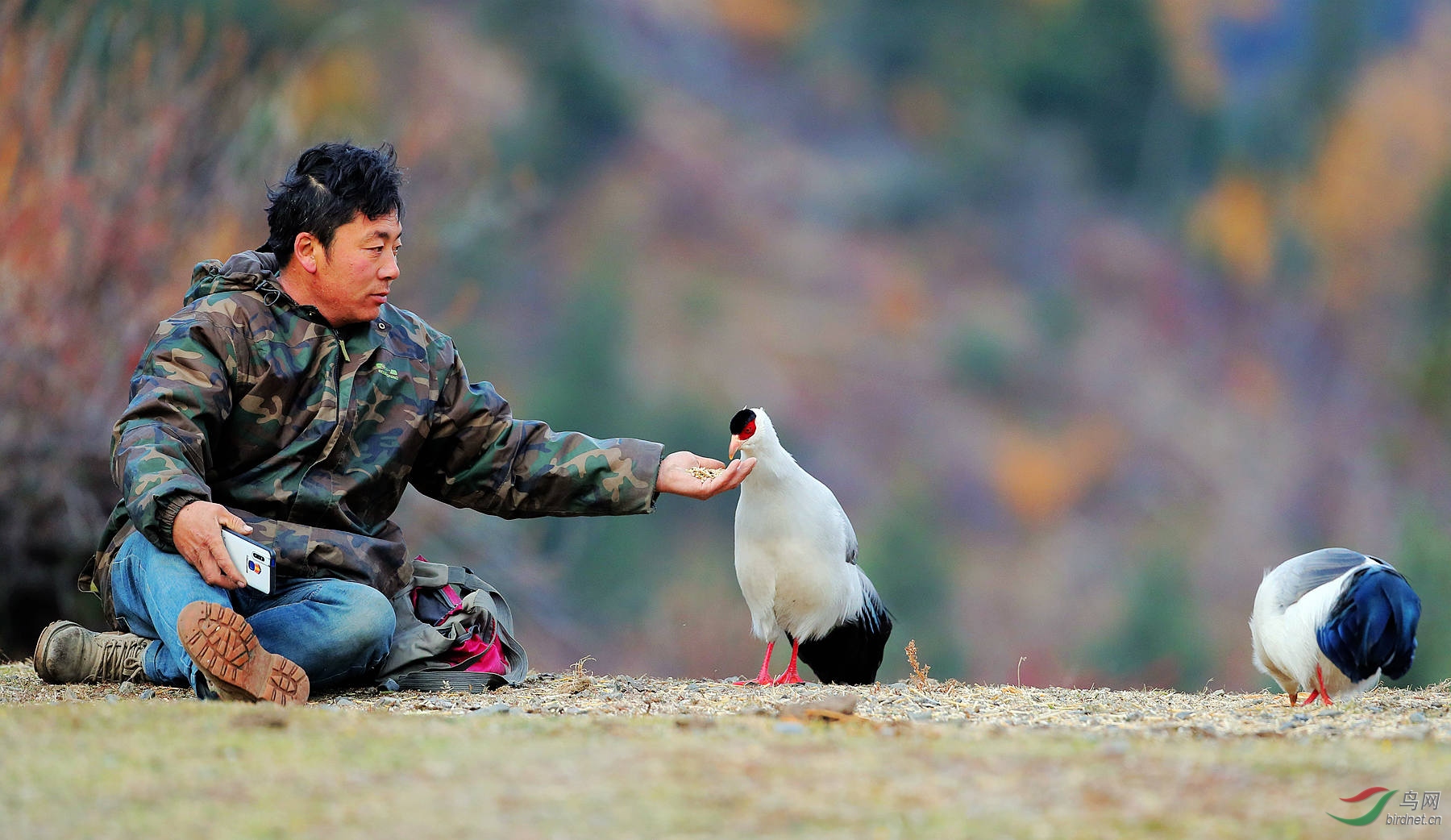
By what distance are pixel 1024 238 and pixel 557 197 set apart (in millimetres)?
9163

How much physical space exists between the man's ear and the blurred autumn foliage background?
1112cm

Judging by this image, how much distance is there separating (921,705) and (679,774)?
1741mm

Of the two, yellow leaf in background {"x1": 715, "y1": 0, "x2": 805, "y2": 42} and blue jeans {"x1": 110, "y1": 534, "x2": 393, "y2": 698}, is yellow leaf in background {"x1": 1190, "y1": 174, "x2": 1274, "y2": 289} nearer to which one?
yellow leaf in background {"x1": 715, "y1": 0, "x2": 805, "y2": 42}

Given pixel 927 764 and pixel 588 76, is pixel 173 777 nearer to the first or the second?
pixel 927 764

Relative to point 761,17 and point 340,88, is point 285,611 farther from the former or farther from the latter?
point 761,17

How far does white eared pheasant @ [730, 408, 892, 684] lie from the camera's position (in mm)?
5746

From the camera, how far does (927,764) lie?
9.93 feet

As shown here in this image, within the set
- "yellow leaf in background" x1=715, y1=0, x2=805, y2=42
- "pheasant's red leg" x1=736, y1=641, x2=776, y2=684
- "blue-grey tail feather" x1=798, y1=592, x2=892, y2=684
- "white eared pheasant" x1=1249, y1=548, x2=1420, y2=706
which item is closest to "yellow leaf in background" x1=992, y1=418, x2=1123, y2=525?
"yellow leaf in background" x1=715, y1=0, x2=805, y2=42

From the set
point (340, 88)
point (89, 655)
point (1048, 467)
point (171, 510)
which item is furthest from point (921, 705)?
point (1048, 467)

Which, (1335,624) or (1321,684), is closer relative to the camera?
(1335,624)

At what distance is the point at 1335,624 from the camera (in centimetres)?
455

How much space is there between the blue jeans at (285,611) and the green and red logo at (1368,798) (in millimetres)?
2588

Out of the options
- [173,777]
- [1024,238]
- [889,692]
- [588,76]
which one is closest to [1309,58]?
[1024,238]

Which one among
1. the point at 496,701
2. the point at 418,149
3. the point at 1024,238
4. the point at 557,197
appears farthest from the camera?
the point at 1024,238
